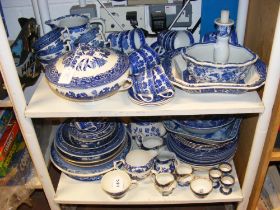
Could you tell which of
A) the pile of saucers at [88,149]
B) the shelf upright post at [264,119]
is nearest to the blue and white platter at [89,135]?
the pile of saucers at [88,149]

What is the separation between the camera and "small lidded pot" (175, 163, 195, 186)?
1.15m

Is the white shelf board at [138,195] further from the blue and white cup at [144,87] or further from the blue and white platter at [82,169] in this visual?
the blue and white cup at [144,87]

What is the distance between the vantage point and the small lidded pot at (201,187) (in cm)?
112

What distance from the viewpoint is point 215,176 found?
1146 millimetres

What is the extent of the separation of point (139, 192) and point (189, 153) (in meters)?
0.22

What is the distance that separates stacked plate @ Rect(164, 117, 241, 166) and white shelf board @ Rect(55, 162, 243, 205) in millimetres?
74

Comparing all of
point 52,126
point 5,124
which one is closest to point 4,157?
point 5,124

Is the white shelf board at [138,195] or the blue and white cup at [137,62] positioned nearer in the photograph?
the blue and white cup at [137,62]

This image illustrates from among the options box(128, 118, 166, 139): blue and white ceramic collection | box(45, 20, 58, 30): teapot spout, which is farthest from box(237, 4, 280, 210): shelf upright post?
box(45, 20, 58, 30): teapot spout

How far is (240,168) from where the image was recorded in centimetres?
122

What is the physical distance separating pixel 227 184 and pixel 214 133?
0.17 m

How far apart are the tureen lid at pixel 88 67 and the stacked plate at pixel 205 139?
13.0 inches

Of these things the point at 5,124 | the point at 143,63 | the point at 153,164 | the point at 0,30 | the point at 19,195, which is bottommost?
the point at 19,195

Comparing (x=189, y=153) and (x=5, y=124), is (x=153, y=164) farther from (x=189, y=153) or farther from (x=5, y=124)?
(x=5, y=124)
